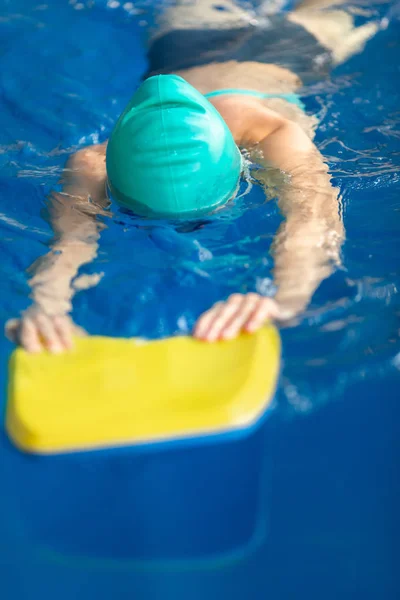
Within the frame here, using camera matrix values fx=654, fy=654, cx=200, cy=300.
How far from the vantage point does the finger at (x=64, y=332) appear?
157cm

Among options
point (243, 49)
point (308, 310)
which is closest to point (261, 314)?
point (308, 310)

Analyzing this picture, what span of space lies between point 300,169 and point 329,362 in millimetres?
922

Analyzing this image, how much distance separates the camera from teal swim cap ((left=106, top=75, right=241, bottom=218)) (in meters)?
1.89

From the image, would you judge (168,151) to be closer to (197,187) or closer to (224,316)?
(197,187)

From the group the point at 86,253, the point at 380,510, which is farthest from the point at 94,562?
the point at 86,253

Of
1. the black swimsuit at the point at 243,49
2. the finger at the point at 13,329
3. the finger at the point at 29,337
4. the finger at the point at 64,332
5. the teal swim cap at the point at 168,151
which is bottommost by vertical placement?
the black swimsuit at the point at 243,49

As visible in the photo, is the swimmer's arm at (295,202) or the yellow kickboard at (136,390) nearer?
the yellow kickboard at (136,390)

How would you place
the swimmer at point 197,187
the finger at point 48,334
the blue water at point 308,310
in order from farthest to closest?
the swimmer at point 197,187, the finger at point 48,334, the blue water at point 308,310

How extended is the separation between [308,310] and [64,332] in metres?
0.66

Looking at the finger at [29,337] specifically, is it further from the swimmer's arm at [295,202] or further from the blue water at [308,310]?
the swimmer's arm at [295,202]

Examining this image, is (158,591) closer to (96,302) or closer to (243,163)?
(96,302)

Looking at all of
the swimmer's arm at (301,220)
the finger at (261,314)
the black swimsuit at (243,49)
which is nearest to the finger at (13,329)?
the finger at (261,314)

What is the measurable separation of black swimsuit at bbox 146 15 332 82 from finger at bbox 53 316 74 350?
211 cm

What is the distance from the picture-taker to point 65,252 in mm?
2102
